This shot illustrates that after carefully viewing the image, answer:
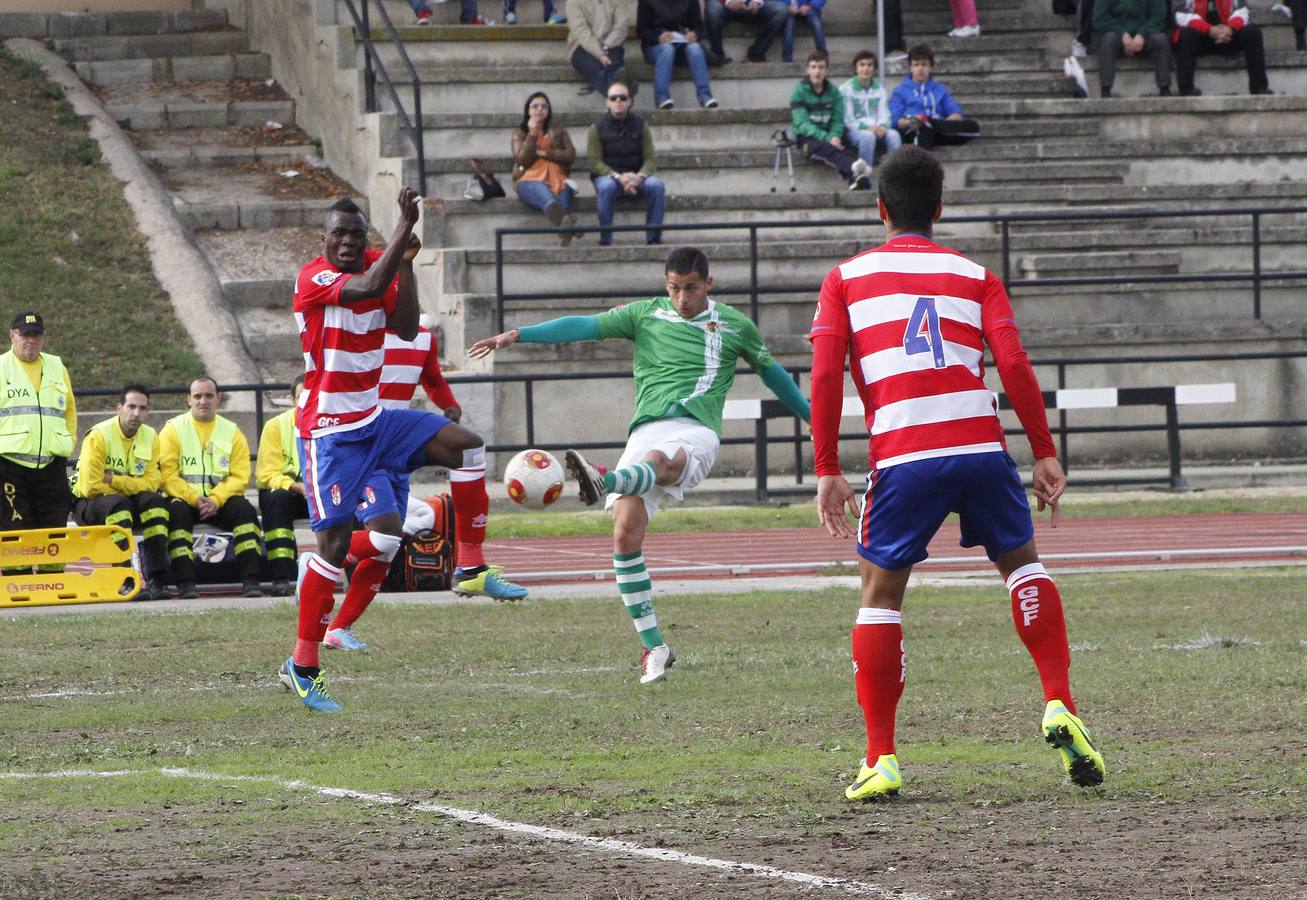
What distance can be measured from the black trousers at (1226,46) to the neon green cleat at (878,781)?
74.9ft

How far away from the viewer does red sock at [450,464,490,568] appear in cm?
1143

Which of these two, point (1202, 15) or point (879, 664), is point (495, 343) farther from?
point (1202, 15)

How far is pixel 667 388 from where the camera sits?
9922mm

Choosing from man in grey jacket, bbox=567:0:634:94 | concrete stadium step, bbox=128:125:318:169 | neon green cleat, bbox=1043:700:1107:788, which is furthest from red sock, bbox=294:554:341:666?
concrete stadium step, bbox=128:125:318:169

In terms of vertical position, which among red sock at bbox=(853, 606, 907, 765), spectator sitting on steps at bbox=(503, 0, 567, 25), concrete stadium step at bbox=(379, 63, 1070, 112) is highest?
spectator sitting on steps at bbox=(503, 0, 567, 25)

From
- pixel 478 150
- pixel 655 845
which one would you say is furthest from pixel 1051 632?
pixel 478 150

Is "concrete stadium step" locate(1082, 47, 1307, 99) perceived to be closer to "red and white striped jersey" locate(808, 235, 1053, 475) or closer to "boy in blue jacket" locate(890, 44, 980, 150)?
"boy in blue jacket" locate(890, 44, 980, 150)

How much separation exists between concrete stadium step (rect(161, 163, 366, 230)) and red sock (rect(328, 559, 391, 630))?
15545mm

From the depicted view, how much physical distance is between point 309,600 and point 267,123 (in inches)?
811

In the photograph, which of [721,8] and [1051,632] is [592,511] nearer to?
[721,8]

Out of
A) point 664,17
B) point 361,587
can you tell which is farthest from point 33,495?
point 664,17

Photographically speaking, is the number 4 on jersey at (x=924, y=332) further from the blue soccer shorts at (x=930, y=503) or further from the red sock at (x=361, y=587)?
the red sock at (x=361, y=587)

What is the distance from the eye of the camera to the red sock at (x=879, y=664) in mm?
6363

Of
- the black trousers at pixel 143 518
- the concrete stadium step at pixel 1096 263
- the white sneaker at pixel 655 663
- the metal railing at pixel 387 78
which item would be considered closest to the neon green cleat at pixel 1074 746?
the white sneaker at pixel 655 663
